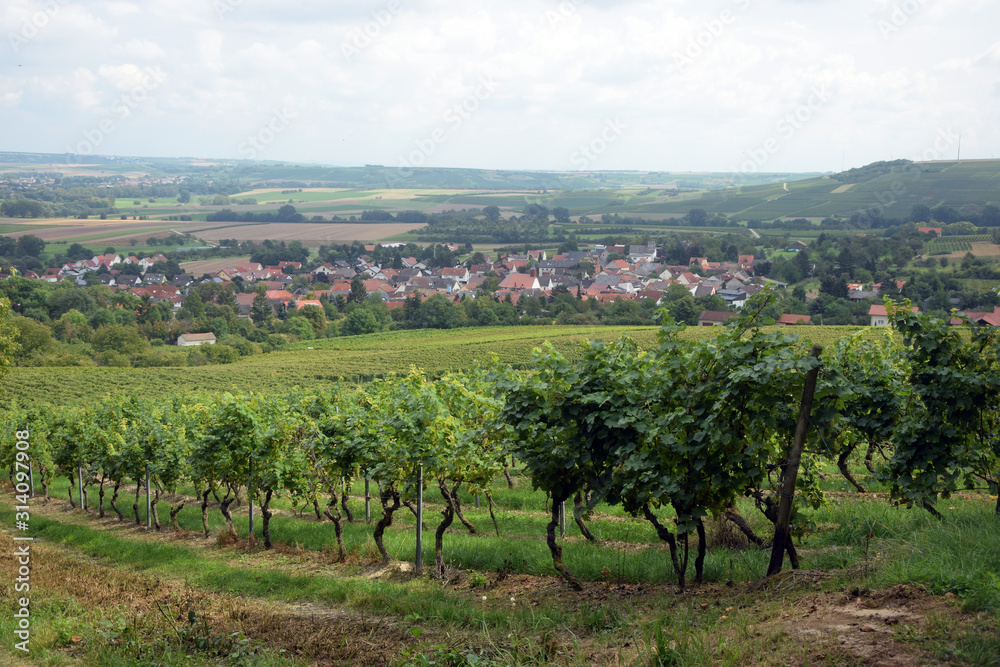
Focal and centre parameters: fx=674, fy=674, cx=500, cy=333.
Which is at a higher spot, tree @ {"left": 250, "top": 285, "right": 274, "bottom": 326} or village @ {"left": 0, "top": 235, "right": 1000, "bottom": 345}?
village @ {"left": 0, "top": 235, "right": 1000, "bottom": 345}

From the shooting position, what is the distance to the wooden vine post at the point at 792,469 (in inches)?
240

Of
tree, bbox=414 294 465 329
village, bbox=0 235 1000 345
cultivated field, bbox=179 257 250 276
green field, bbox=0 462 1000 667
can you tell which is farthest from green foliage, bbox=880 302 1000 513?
cultivated field, bbox=179 257 250 276

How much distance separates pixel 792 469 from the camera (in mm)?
6332

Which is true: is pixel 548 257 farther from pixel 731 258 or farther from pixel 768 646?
pixel 768 646

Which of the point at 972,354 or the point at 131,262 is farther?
the point at 131,262

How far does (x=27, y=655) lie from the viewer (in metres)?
6.54

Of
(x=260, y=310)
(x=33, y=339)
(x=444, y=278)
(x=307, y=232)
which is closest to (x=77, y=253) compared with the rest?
(x=307, y=232)

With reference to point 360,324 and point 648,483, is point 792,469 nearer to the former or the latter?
point 648,483

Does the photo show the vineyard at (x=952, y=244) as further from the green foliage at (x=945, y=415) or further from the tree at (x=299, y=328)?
the green foliage at (x=945, y=415)

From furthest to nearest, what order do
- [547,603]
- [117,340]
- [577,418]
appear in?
1. [117,340]
2. [577,418]
3. [547,603]

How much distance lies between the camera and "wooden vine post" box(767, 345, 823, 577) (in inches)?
240

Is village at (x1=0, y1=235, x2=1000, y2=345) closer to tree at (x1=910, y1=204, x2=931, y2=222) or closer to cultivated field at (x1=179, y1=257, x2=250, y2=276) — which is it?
cultivated field at (x1=179, y1=257, x2=250, y2=276)

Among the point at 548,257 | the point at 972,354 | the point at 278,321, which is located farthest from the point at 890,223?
the point at 972,354

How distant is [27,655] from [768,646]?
680cm
